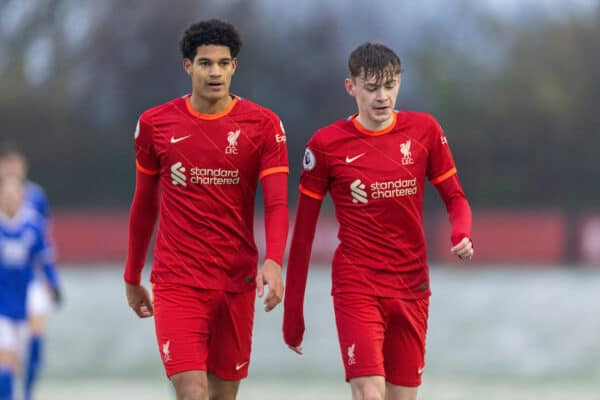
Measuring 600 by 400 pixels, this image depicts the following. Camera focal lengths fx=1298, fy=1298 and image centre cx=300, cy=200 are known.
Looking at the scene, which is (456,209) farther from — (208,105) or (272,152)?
(208,105)

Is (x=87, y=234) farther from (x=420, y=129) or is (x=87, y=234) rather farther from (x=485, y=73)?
(x=420, y=129)

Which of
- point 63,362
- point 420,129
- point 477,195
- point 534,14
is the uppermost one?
point 534,14

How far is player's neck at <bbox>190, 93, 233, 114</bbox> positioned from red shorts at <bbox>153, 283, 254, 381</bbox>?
0.89 meters

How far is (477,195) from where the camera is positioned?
2511 cm

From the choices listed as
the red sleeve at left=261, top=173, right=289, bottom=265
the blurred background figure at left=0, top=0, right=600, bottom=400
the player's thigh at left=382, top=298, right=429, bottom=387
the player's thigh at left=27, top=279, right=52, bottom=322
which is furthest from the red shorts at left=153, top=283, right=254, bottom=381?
the blurred background figure at left=0, top=0, right=600, bottom=400

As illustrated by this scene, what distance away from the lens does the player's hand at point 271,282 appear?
19.7 ft

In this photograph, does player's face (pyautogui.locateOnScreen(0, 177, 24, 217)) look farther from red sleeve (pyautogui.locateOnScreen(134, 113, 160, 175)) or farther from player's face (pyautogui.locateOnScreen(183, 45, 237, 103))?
player's face (pyautogui.locateOnScreen(183, 45, 237, 103))

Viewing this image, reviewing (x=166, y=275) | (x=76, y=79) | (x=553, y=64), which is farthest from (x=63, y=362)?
(x=553, y=64)

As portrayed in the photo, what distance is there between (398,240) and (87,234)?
18929 mm

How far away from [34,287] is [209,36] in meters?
6.22

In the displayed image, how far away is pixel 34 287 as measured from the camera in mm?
12047

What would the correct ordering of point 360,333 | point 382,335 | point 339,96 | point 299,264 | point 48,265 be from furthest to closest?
point 339,96 → point 48,265 → point 299,264 → point 382,335 → point 360,333

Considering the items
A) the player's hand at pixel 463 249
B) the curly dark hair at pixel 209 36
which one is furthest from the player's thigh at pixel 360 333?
the curly dark hair at pixel 209 36

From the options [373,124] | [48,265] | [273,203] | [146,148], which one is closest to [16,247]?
[48,265]
